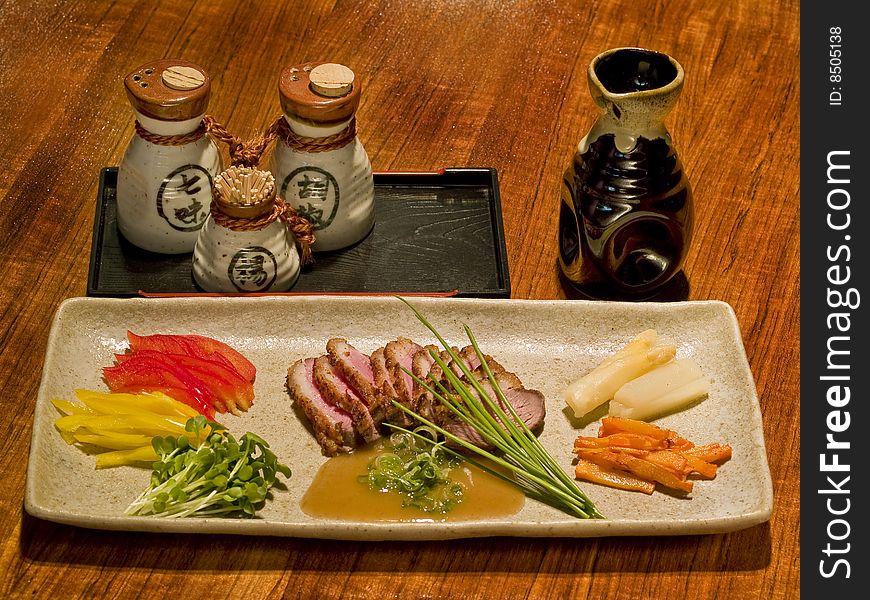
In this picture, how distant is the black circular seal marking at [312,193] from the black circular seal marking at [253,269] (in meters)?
0.17

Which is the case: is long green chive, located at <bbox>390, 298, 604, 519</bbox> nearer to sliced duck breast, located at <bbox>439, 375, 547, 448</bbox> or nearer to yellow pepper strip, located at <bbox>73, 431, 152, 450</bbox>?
sliced duck breast, located at <bbox>439, 375, 547, 448</bbox>

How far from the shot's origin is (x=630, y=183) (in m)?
2.51

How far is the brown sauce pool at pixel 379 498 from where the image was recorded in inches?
85.3

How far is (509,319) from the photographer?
103 inches

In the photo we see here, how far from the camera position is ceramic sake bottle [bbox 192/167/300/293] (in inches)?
97.7

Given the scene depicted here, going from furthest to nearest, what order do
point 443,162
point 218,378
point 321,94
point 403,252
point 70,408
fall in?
point 443,162 → point 403,252 → point 321,94 → point 218,378 → point 70,408

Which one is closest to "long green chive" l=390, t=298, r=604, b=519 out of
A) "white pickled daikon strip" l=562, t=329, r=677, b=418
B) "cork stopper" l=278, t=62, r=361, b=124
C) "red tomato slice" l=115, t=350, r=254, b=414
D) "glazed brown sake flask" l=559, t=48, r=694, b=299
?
"white pickled daikon strip" l=562, t=329, r=677, b=418

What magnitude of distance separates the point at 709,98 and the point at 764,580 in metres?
1.78

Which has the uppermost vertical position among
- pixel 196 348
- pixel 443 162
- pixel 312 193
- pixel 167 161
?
pixel 167 161

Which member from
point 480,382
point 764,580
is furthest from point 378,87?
point 764,580

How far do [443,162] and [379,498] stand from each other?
128 cm

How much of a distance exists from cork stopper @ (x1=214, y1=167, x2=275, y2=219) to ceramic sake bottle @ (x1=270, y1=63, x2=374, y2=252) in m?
0.16

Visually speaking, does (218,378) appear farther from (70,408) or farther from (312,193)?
(312,193)

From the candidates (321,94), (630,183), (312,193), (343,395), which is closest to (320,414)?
(343,395)
